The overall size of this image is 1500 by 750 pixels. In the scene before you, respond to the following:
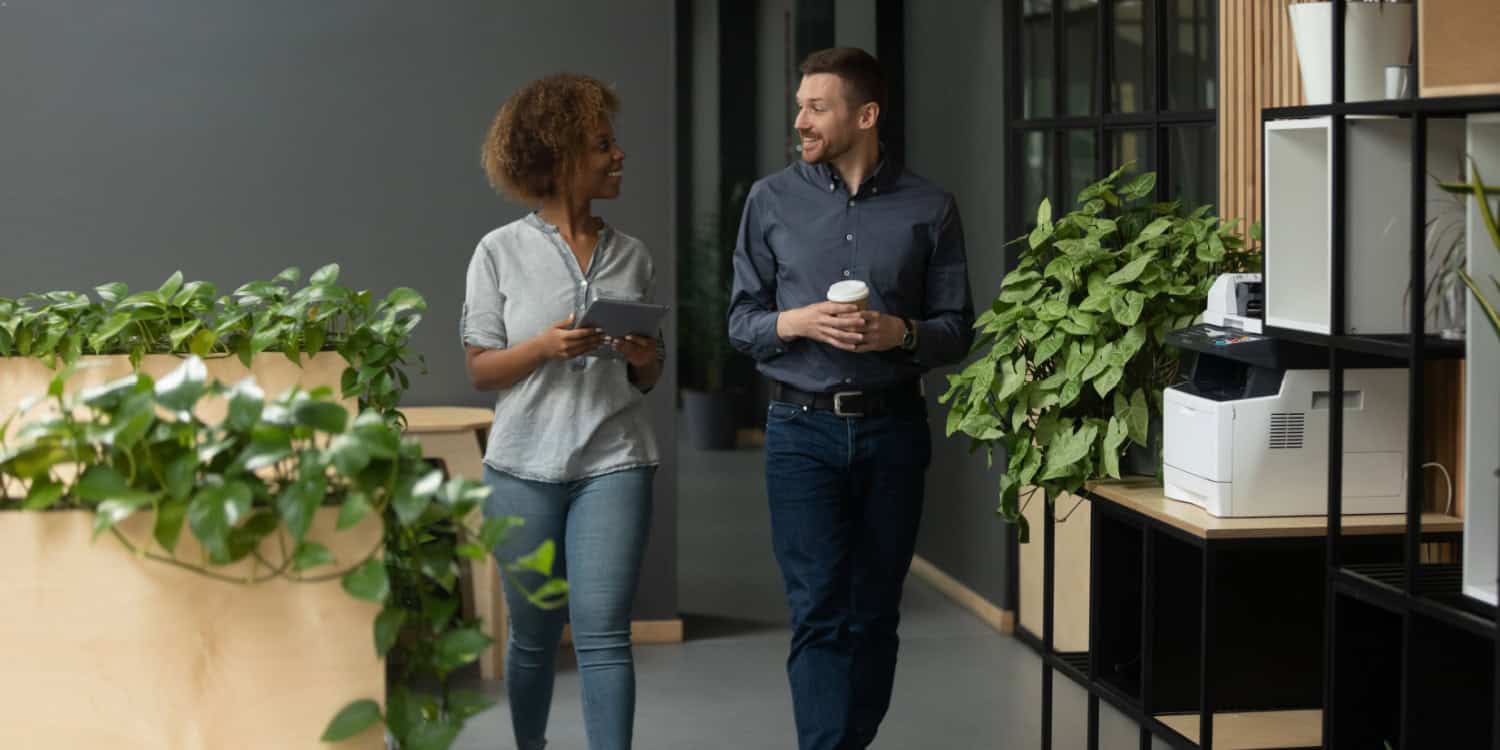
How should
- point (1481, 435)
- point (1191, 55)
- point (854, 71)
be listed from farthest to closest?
point (1191, 55) → point (854, 71) → point (1481, 435)

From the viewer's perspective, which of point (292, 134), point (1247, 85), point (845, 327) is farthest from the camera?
point (292, 134)

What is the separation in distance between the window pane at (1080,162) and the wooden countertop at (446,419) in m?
2.04

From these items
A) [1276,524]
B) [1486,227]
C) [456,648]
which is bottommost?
[1276,524]

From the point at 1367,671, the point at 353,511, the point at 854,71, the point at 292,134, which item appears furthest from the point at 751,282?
the point at 292,134

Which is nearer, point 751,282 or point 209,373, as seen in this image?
point 209,373

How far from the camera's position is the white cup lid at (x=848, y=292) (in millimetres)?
3748

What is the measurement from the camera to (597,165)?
3732mm

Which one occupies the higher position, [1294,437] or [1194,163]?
[1194,163]

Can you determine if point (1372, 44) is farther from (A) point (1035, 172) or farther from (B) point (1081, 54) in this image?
(A) point (1035, 172)

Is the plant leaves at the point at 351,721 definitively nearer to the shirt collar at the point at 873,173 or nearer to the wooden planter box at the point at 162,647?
the wooden planter box at the point at 162,647

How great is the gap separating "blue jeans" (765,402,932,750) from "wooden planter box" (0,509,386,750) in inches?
82.4

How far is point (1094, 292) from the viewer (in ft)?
13.2

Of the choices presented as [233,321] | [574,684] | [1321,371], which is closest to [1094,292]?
[1321,371]

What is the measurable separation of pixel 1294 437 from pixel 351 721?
223 centimetres
